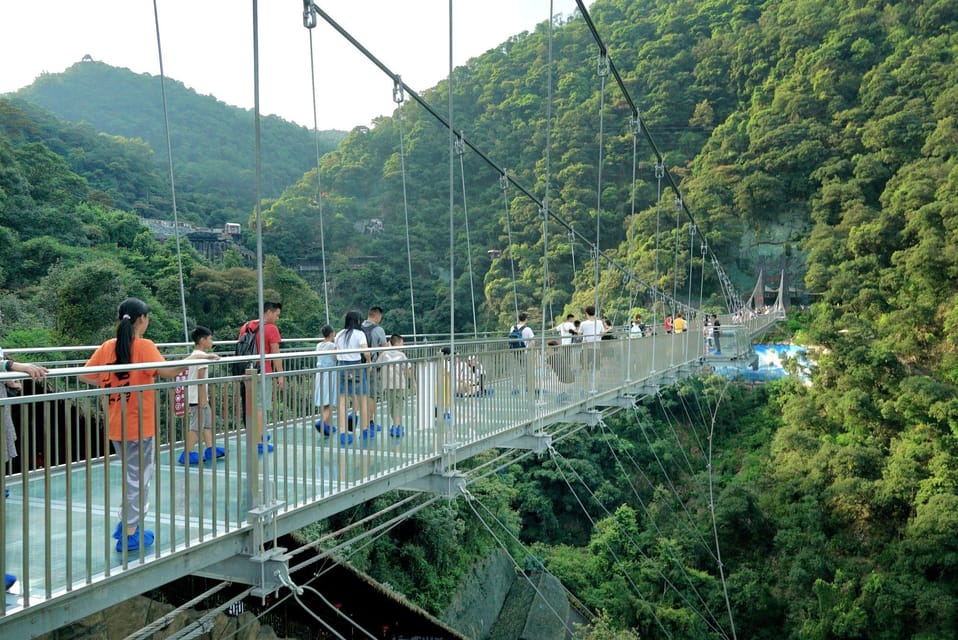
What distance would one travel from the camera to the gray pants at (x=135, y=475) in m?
2.08

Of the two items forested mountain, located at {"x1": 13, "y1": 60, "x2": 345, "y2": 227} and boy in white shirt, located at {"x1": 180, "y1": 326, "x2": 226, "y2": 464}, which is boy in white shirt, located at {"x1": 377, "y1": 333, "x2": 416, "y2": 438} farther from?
forested mountain, located at {"x1": 13, "y1": 60, "x2": 345, "y2": 227}

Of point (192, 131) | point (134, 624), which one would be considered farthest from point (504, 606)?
point (192, 131)

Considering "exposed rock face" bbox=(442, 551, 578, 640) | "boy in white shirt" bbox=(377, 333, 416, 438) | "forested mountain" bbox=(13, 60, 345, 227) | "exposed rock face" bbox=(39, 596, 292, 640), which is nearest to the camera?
"boy in white shirt" bbox=(377, 333, 416, 438)

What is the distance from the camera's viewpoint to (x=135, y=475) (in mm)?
2219

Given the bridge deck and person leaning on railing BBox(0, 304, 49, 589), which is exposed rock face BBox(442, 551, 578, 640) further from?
person leaning on railing BBox(0, 304, 49, 589)

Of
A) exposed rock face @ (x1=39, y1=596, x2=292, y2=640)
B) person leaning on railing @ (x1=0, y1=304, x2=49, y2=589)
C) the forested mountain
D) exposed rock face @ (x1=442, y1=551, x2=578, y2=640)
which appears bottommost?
exposed rock face @ (x1=442, y1=551, x2=578, y2=640)

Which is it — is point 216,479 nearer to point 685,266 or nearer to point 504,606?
point 504,606

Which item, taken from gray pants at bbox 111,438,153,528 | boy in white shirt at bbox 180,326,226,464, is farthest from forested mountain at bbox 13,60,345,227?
gray pants at bbox 111,438,153,528

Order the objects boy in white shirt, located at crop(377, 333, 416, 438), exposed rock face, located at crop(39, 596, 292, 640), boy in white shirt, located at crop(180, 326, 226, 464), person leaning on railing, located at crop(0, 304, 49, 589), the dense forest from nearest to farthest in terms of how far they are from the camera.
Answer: person leaning on railing, located at crop(0, 304, 49, 589)
boy in white shirt, located at crop(180, 326, 226, 464)
boy in white shirt, located at crop(377, 333, 416, 438)
exposed rock face, located at crop(39, 596, 292, 640)
the dense forest

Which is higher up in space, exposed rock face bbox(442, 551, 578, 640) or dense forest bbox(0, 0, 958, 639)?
dense forest bbox(0, 0, 958, 639)

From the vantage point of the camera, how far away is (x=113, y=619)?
469cm

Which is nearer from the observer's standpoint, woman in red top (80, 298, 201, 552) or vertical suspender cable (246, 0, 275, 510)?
woman in red top (80, 298, 201, 552)

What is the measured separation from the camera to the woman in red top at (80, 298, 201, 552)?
6.84ft

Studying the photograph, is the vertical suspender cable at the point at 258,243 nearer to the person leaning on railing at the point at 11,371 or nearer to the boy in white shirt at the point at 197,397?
the boy in white shirt at the point at 197,397
